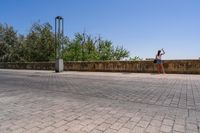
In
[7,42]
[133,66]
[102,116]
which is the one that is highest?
[7,42]

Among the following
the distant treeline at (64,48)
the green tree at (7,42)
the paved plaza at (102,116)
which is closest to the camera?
the paved plaza at (102,116)

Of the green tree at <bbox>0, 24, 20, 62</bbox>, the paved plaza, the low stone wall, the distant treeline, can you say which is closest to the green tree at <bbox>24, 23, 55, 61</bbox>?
the distant treeline

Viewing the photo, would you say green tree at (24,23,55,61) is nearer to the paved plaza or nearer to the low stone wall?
the low stone wall

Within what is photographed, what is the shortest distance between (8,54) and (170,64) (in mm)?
41359

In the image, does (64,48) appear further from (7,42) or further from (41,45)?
(7,42)

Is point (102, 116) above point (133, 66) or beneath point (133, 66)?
beneath

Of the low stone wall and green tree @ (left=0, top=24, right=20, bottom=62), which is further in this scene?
green tree @ (left=0, top=24, right=20, bottom=62)

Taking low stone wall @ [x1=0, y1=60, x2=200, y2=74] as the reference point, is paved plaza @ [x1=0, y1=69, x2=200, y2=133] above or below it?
below

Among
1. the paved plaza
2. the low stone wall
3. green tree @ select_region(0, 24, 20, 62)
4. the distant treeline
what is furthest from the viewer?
green tree @ select_region(0, 24, 20, 62)

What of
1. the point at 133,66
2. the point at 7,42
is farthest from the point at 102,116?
the point at 7,42

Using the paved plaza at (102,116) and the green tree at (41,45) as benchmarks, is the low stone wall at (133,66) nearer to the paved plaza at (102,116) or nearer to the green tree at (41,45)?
the paved plaza at (102,116)

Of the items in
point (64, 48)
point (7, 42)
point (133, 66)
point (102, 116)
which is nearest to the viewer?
point (102, 116)

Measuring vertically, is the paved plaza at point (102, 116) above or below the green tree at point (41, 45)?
below

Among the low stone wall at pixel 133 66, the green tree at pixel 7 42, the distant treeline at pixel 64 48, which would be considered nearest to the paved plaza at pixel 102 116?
the low stone wall at pixel 133 66
